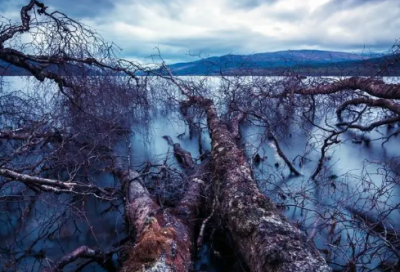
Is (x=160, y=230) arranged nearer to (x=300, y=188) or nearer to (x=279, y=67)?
(x=300, y=188)

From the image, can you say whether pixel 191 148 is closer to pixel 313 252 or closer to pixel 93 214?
pixel 93 214

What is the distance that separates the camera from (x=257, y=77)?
11.3 meters

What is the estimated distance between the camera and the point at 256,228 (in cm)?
287

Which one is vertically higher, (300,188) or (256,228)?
(256,228)

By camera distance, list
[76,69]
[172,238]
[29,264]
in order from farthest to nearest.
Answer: [76,69] < [29,264] < [172,238]

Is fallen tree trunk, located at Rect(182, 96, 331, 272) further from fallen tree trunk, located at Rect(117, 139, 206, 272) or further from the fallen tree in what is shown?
fallen tree trunk, located at Rect(117, 139, 206, 272)

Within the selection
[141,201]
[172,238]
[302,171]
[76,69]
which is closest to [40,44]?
[76,69]

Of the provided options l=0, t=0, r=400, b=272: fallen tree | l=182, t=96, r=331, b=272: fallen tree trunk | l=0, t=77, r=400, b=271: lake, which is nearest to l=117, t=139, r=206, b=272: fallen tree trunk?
l=0, t=0, r=400, b=272: fallen tree

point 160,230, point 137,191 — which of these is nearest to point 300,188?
point 137,191

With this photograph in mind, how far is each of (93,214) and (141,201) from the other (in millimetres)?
1708

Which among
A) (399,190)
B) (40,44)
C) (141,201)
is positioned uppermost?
(40,44)

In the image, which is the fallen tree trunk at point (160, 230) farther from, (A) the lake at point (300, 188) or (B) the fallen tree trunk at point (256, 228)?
(A) the lake at point (300, 188)

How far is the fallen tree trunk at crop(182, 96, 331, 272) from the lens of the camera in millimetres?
2340

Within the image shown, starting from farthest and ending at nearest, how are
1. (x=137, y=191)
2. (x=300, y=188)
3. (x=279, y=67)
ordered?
1. (x=279, y=67)
2. (x=300, y=188)
3. (x=137, y=191)
